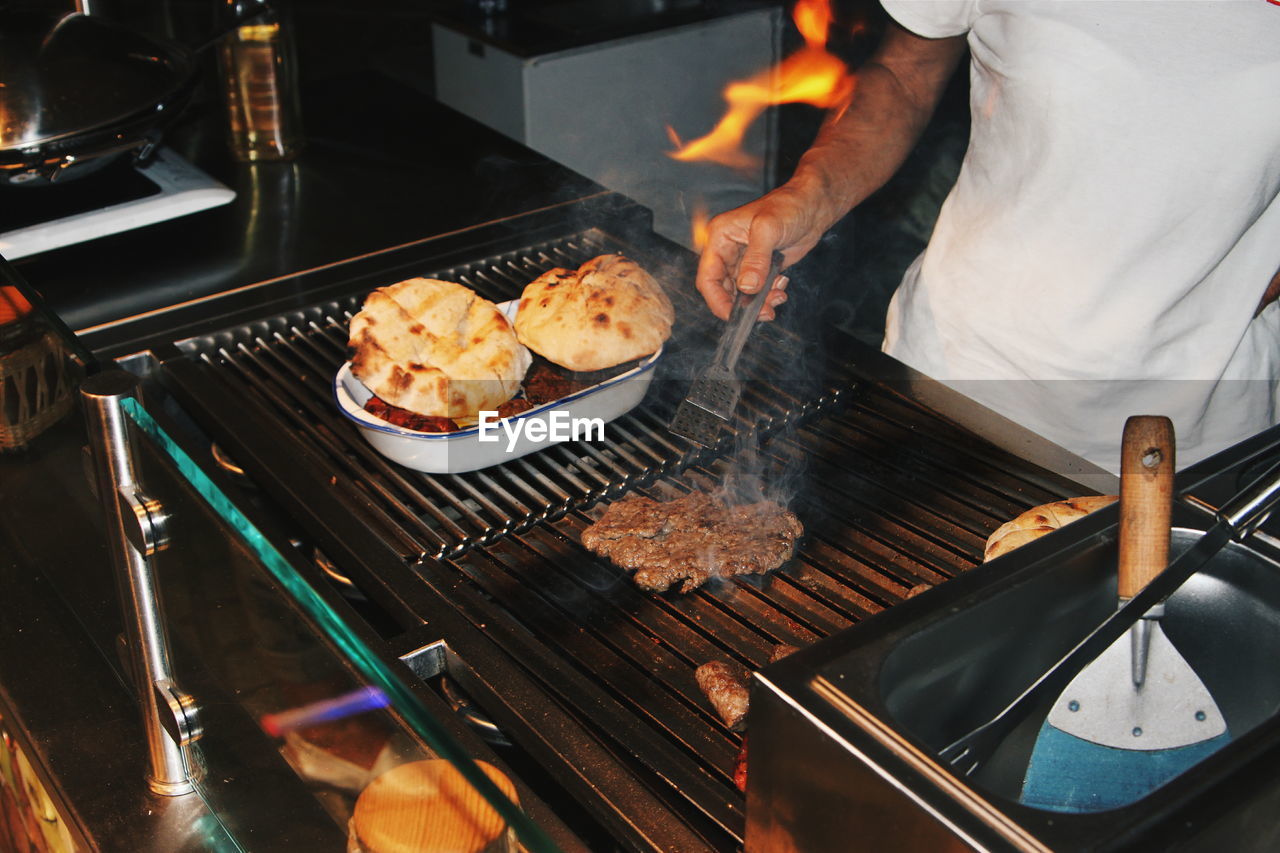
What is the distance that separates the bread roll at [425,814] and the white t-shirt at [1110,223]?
1517 millimetres

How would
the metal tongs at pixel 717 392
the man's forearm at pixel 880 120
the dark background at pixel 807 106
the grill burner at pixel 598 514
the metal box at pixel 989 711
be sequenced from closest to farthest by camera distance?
the metal box at pixel 989 711 < the grill burner at pixel 598 514 < the metal tongs at pixel 717 392 < the man's forearm at pixel 880 120 < the dark background at pixel 807 106

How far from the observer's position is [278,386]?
184 centimetres

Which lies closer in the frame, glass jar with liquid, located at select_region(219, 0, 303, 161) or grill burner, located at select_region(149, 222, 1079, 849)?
grill burner, located at select_region(149, 222, 1079, 849)

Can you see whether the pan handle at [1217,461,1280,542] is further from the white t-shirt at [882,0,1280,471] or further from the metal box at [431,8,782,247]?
the metal box at [431,8,782,247]

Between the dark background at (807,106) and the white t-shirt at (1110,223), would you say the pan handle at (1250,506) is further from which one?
the dark background at (807,106)

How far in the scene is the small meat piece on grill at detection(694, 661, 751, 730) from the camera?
1.22 m

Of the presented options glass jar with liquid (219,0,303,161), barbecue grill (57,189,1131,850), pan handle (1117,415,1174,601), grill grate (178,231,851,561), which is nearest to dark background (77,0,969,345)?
glass jar with liquid (219,0,303,161)

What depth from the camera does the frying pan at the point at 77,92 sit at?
6.49 feet

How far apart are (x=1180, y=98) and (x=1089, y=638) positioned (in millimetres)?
1259

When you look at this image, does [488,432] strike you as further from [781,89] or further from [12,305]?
[781,89]

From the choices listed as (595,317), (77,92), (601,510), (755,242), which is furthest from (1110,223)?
(77,92)

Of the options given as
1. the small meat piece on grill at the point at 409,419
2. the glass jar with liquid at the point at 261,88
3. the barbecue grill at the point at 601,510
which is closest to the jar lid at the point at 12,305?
the barbecue grill at the point at 601,510

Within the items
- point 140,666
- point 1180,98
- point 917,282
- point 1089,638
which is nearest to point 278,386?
point 140,666

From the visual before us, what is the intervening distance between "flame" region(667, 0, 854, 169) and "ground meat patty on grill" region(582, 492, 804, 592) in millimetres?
3696
